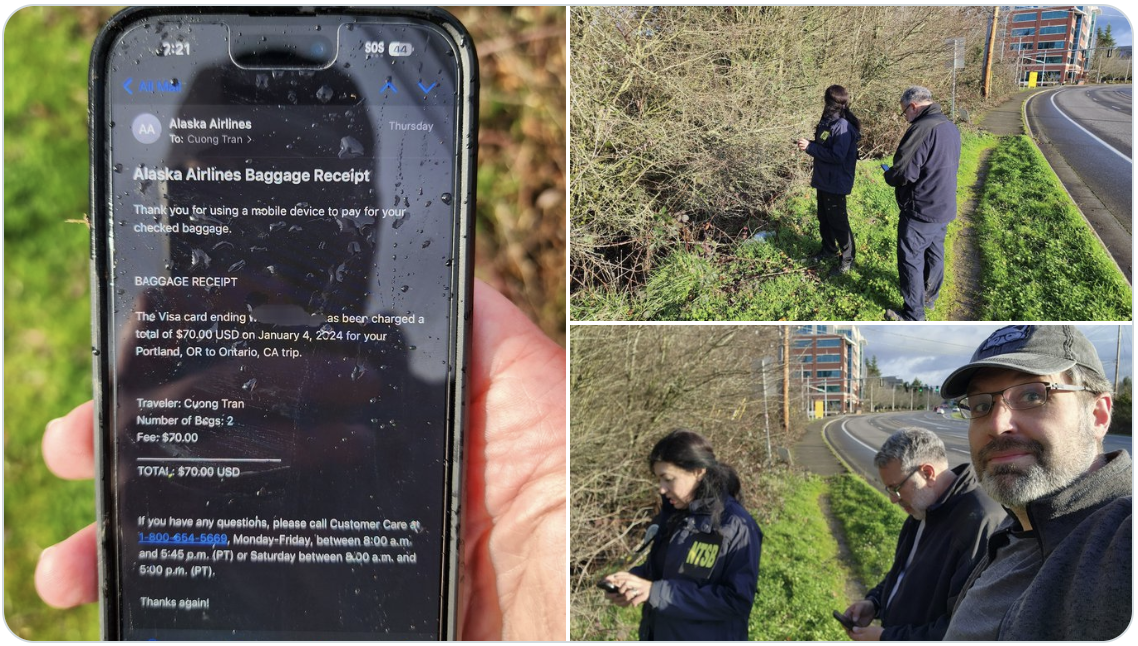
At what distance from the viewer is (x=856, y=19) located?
1.68m

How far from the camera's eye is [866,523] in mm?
1589

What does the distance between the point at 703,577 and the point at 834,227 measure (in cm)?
99

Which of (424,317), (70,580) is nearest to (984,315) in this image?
(424,317)

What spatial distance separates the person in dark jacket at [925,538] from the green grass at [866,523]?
0.02 metres

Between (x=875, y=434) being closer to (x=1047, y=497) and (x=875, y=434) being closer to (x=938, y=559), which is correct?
(x=938, y=559)

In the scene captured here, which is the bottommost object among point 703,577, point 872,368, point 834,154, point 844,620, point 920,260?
point 844,620

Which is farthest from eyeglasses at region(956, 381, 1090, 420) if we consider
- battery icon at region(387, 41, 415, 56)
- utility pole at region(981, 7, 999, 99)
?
battery icon at region(387, 41, 415, 56)

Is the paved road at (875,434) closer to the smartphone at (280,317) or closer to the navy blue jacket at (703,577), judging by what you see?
the navy blue jacket at (703,577)

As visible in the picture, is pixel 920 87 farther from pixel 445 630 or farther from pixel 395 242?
pixel 445 630

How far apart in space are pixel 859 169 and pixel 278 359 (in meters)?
1.50

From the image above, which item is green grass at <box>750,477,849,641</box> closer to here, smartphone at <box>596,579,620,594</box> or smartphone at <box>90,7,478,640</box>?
smartphone at <box>596,579,620,594</box>

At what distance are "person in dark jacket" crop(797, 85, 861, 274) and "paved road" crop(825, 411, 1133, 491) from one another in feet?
1.44

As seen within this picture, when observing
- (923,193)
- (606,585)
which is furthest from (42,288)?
(923,193)

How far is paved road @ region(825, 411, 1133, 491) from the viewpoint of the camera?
4.61 ft
